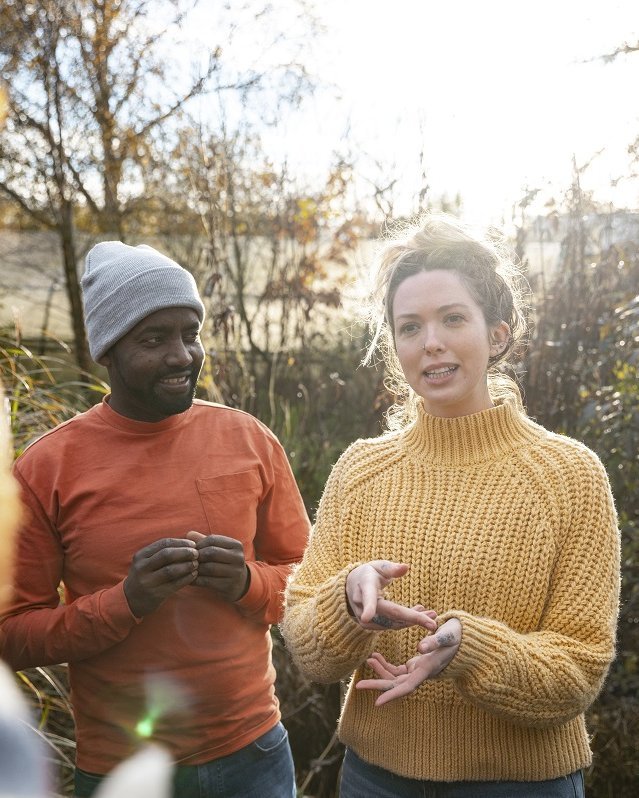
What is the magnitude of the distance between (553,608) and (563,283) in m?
3.19

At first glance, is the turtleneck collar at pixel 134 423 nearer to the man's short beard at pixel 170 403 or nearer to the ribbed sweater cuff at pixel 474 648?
the man's short beard at pixel 170 403

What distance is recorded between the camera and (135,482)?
2.13m

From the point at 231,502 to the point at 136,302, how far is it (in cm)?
53

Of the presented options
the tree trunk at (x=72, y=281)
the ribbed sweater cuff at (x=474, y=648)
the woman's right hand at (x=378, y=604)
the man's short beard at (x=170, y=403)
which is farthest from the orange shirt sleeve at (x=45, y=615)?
the tree trunk at (x=72, y=281)

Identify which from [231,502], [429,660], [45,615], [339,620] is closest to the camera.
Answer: [429,660]

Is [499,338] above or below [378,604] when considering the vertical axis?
above

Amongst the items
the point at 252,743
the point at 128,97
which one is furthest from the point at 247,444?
the point at 128,97

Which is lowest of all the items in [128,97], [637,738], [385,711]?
[637,738]

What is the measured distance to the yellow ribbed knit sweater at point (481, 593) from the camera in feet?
5.68

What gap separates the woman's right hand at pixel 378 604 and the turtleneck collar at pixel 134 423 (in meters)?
0.66

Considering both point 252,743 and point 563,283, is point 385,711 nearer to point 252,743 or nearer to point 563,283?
point 252,743

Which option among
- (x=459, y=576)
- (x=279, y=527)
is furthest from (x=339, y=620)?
(x=279, y=527)

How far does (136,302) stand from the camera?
214 centimetres

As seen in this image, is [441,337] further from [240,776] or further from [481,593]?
[240,776]
